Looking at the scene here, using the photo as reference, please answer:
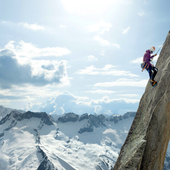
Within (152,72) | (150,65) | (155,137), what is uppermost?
(150,65)

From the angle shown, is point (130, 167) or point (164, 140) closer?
point (130, 167)

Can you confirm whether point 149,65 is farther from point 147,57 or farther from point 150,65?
point 147,57

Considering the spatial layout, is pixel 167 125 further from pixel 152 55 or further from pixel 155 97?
pixel 152 55

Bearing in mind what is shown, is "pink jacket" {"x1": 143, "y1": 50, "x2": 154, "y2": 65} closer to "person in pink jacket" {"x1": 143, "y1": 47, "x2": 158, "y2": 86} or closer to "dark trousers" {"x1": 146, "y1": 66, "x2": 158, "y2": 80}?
"person in pink jacket" {"x1": 143, "y1": 47, "x2": 158, "y2": 86}

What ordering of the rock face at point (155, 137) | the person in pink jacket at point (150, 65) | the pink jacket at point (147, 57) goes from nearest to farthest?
the rock face at point (155, 137), the person in pink jacket at point (150, 65), the pink jacket at point (147, 57)

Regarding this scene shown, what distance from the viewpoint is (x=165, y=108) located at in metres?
10.4

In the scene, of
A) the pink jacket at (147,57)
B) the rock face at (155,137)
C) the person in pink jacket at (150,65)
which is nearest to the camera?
the rock face at (155,137)

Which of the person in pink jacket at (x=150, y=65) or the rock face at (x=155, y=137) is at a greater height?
the person in pink jacket at (x=150, y=65)

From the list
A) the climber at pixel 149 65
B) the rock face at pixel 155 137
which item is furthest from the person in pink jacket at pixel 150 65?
the rock face at pixel 155 137

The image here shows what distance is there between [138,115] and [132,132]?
1802mm

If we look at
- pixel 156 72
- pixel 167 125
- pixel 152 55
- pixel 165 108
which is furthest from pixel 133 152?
pixel 152 55

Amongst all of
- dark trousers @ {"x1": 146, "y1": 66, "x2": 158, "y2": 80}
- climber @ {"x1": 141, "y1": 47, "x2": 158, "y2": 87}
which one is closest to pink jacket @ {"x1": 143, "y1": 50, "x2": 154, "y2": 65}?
climber @ {"x1": 141, "y1": 47, "x2": 158, "y2": 87}

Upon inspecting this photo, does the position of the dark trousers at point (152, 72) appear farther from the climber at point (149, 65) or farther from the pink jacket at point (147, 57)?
the pink jacket at point (147, 57)

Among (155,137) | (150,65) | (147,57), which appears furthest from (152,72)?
(155,137)
